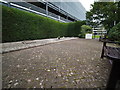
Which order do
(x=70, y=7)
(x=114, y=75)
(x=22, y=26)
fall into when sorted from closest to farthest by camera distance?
(x=114, y=75)
(x=22, y=26)
(x=70, y=7)

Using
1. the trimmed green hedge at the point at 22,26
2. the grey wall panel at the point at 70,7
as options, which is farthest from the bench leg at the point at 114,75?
the grey wall panel at the point at 70,7

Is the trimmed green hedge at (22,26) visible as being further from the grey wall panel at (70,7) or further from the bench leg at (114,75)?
the grey wall panel at (70,7)

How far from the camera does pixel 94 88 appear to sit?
81 centimetres

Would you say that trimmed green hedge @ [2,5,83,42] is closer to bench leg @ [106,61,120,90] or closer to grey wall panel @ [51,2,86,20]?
bench leg @ [106,61,120,90]

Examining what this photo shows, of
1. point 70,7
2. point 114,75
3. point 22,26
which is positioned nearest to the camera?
point 114,75

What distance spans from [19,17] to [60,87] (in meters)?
6.68

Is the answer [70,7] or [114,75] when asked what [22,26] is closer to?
[114,75]

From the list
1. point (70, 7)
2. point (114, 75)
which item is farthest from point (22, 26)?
point (70, 7)

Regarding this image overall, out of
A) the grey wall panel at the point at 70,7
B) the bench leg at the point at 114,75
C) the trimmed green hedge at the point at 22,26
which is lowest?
the bench leg at the point at 114,75

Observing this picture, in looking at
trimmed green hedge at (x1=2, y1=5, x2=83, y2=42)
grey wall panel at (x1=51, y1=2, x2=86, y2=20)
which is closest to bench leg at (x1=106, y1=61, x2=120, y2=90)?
trimmed green hedge at (x1=2, y1=5, x2=83, y2=42)

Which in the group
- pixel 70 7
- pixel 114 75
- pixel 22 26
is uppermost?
pixel 70 7

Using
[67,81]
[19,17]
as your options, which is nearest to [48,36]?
[19,17]

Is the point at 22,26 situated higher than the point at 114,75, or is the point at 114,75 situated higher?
the point at 22,26

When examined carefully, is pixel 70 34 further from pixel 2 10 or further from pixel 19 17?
pixel 2 10
